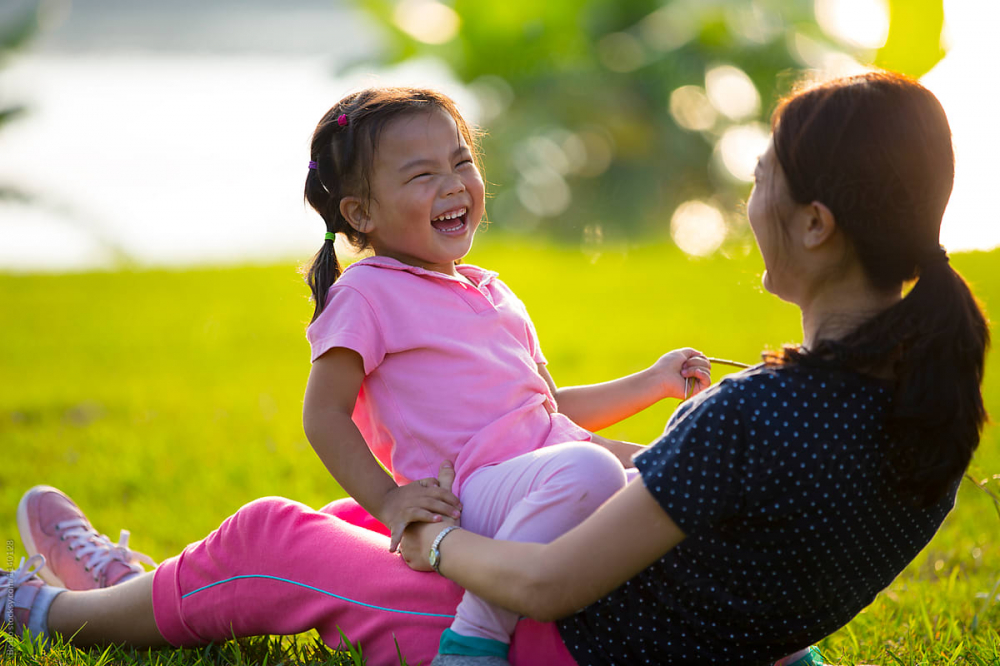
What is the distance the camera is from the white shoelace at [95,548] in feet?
8.48

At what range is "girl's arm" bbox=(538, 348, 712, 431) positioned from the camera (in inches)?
91.5

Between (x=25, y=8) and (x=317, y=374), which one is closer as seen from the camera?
(x=317, y=374)

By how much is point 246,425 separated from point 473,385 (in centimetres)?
292

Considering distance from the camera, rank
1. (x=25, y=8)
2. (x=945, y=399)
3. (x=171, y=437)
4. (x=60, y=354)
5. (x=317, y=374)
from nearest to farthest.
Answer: (x=945, y=399)
(x=317, y=374)
(x=171, y=437)
(x=60, y=354)
(x=25, y=8)

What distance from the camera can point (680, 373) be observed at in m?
2.32

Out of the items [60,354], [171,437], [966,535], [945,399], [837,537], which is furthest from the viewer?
[60,354]

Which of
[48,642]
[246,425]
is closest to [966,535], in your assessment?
[48,642]

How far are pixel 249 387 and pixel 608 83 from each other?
25.9 feet

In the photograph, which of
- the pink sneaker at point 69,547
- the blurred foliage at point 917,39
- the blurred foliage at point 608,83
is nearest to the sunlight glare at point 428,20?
the blurred foliage at point 608,83

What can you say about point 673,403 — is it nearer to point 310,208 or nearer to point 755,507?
point 310,208

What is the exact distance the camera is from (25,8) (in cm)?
754

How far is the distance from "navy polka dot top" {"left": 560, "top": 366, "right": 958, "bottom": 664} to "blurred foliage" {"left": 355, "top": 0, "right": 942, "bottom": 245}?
10.3 metres

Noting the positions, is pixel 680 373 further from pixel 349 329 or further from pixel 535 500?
pixel 349 329

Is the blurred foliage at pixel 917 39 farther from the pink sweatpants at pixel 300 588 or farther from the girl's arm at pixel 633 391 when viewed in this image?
the pink sweatpants at pixel 300 588
